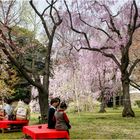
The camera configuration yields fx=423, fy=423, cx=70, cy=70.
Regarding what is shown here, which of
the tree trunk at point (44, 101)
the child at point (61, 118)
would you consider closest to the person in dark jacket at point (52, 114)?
the child at point (61, 118)

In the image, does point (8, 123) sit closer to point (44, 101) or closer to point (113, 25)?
point (44, 101)

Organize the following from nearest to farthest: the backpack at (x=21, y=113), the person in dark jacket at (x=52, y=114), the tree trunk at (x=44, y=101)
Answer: the person in dark jacket at (x=52, y=114) < the backpack at (x=21, y=113) < the tree trunk at (x=44, y=101)

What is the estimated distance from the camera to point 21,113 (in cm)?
1627

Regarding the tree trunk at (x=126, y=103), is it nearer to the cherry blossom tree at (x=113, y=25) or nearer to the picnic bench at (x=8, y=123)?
the cherry blossom tree at (x=113, y=25)

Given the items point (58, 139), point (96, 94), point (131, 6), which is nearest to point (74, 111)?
point (96, 94)

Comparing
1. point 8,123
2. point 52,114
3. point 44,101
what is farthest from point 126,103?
point 52,114

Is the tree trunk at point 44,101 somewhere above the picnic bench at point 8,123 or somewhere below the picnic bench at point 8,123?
above

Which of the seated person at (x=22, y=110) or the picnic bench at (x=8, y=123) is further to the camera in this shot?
the seated person at (x=22, y=110)

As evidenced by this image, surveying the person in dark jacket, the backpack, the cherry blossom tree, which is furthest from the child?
the cherry blossom tree

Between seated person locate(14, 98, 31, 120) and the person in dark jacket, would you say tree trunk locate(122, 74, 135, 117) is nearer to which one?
seated person locate(14, 98, 31, 120)

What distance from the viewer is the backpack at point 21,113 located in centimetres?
1612

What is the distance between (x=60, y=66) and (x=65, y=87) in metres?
3.10

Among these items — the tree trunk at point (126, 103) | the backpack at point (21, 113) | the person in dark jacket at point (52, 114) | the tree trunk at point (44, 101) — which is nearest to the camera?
the person in dark jacket at point (52, 114)

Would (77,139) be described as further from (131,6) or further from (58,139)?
(131,6)
